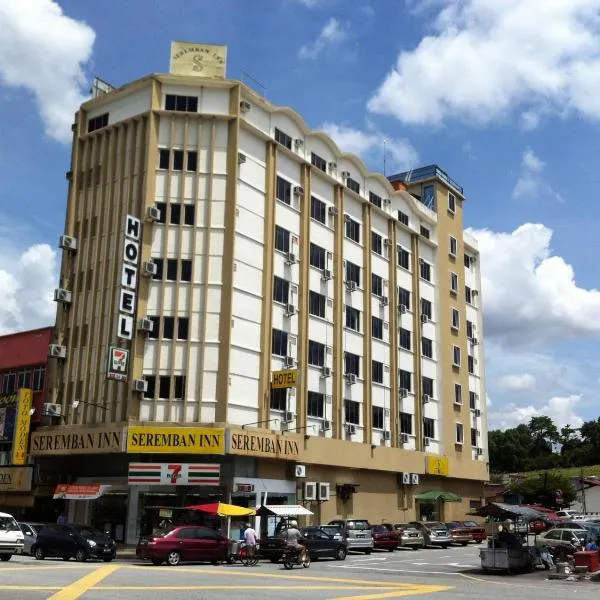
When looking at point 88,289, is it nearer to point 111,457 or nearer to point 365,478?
point 111,457

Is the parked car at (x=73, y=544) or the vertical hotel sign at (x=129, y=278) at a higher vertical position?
the vertical hotel sign at (x=129, y=278)

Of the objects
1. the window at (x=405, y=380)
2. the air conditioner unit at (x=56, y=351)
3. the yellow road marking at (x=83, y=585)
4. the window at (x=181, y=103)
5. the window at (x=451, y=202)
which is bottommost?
the yellow road marking at (x=83, y=585)

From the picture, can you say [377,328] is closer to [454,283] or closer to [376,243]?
[376,243]

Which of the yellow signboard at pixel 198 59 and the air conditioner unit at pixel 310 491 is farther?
the yellow signboard at pixel 198 59

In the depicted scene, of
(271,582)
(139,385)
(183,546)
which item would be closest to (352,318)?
(139,385)

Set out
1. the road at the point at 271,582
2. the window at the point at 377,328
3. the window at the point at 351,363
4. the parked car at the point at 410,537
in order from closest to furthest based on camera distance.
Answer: the road at the point at 271,582 → the parked car at the point at 410,537 → the window at the point at 351,363 → the window at the point at 377,328

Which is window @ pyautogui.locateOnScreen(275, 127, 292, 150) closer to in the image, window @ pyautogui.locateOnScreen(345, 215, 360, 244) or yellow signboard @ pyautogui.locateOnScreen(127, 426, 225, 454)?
window @ pyautogui.locateOnScreen(345, 215, 360, 244)

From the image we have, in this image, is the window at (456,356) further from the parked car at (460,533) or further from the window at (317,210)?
the window at (317,210)

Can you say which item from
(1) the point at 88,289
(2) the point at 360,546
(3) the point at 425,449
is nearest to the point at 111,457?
(1) the point at 88,289

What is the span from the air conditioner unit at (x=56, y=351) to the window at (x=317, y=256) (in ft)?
50.0

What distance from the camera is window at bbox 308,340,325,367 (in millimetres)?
45625

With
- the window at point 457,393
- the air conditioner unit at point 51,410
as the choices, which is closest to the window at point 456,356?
the window at point 457,393

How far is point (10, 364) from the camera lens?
4988cm

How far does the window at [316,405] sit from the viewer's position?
4472 centimetres
